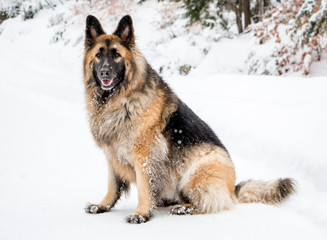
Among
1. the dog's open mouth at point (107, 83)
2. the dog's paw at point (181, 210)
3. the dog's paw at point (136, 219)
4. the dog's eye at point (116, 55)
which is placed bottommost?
the dog's paw at point (181, 210)

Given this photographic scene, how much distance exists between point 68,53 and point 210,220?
51.9ft

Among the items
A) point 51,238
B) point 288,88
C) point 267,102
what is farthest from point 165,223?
point 288,88

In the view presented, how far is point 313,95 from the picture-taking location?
243 inches

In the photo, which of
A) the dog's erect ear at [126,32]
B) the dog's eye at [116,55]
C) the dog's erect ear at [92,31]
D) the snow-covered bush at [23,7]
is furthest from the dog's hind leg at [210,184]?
the snow-covered bush at [23,7]

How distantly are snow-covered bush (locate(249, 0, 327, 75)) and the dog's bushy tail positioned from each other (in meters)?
5.57

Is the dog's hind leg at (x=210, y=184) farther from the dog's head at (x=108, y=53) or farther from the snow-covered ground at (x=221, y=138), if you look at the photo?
the dog's head at (x=108, y=53)

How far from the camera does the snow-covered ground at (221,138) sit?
2.60 meters

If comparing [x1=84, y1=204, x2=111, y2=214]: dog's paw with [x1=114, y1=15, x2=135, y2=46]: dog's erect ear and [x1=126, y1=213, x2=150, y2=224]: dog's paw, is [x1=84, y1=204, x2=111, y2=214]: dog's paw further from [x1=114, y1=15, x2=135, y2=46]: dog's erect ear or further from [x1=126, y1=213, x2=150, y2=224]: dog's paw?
[x1=114, y1=15, x2=135, y2=46]: dog's erect ear

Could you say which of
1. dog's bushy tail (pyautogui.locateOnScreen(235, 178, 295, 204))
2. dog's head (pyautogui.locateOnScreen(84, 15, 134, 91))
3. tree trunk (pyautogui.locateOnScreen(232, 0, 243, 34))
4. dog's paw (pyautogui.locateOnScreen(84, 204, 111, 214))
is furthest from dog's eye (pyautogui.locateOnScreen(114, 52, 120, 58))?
tree trunk (pyautogui.locateOnScreen(232, 0, 243, 34))

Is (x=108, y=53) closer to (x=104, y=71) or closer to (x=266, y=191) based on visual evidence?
(x=104, y=71)

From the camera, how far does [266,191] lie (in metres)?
3.27

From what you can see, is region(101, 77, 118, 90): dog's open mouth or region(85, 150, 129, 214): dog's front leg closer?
region(101, 77, 118, 90): dog's open mouth

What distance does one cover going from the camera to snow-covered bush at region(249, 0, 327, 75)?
7.53 m

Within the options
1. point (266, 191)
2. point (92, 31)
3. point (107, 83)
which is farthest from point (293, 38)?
point (107, 83)
